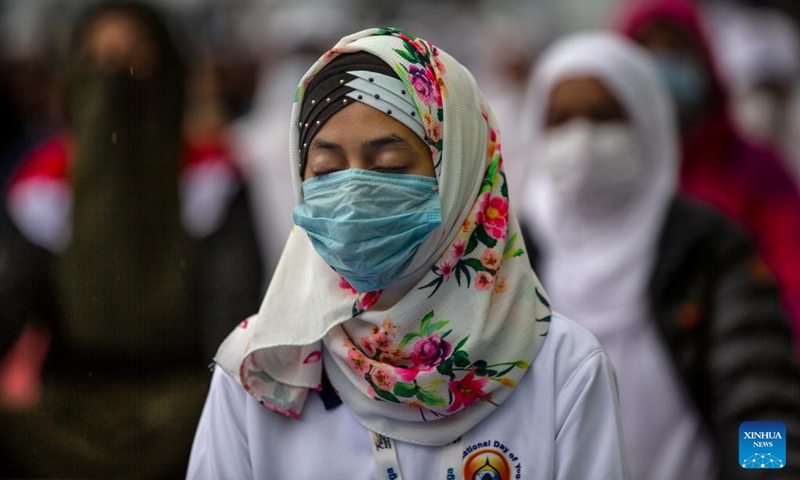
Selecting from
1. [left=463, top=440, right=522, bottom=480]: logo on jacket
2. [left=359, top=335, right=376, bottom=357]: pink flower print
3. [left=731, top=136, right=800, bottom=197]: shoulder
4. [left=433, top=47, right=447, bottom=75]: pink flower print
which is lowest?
[left=463, top=440, right=522, bottom=480]: logo on jacket

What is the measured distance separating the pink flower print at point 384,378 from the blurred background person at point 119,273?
1437 millimetres

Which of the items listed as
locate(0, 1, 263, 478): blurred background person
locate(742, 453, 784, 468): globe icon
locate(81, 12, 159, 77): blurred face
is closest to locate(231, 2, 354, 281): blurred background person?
locate(0, 1, 263, 478): blurred background person

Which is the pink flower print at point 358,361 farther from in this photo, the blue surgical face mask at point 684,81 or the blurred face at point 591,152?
the blue surgical face mask at point 684,81

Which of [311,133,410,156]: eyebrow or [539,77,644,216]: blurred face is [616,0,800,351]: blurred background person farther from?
[311,133,410,156]: eyebrow

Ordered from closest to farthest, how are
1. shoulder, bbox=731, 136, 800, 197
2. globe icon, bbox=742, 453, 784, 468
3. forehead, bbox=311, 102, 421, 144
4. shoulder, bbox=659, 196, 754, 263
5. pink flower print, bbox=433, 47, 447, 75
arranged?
forehead, bbox=311, 102, 421, 144 → pink flower print, bbox=433, 47, 447, 75 → globe icon, bbox=742, 453, 784, 468 → shoulder, bbox=659, 196, 754, 263 → shoulder, bbox=731, 136, 800, 197

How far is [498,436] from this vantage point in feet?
8.64

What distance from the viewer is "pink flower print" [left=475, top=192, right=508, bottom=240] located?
2.68m

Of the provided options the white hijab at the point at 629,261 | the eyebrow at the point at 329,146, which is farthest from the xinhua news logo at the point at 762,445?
the eyebrow at the point at 329,146

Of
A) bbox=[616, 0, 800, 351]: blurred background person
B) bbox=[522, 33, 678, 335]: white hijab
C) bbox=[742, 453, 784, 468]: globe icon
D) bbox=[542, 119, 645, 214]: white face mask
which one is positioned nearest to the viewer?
bbox=[742, 453, 784, 468]: globe icon

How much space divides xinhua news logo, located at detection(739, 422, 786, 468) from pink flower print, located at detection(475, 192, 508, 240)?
1056 mm

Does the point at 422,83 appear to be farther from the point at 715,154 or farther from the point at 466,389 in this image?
the point at 715,154

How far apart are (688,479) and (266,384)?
1.53 metres

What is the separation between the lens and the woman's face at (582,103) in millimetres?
4488

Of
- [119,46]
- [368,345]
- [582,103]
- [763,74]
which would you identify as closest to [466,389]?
[368,345]
